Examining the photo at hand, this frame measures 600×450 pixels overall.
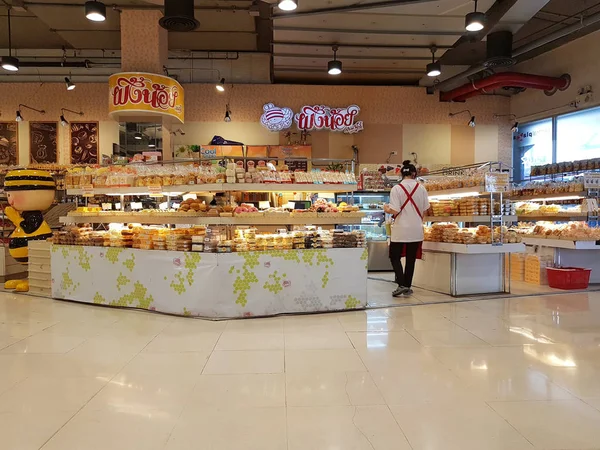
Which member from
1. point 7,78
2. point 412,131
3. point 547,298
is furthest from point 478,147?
point 7,78

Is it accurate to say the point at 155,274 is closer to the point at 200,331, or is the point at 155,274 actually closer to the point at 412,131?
the point at 200,331

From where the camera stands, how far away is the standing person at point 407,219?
19.9ft

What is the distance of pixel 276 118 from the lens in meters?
11.0

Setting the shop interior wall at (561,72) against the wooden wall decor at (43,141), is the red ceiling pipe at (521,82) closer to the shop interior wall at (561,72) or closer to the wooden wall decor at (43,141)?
the shop interior wall at (561,72)

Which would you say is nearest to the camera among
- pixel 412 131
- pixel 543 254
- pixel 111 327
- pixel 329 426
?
pixel 329 426

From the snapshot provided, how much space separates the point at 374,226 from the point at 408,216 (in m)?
3.42

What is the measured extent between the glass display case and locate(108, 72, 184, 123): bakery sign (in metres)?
4.07

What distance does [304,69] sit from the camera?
10.8 m

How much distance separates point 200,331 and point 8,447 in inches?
85.2

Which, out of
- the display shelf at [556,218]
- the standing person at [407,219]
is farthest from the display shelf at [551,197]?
the standing person at [407,219]

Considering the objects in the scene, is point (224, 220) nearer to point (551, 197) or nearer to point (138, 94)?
point (138, 94)

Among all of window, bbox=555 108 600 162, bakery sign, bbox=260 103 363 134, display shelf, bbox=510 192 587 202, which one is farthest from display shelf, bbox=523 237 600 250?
bakery sign, bbox=260 103 363 134

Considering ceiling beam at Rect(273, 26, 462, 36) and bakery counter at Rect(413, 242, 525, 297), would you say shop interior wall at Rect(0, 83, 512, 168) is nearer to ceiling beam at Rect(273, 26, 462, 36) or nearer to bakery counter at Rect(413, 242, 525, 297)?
ceiling beam at Rect(273, 26, 462, 36)

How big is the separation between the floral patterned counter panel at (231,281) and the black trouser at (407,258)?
119 centimetres
